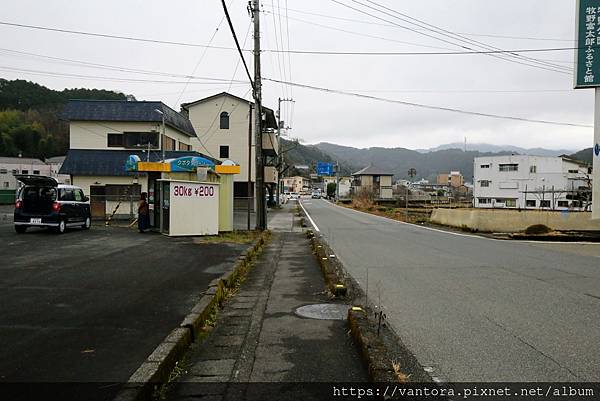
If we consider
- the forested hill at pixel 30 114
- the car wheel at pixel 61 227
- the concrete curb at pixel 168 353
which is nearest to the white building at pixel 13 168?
the forested hill at pixel 30 114

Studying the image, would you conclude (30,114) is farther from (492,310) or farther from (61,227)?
(492,310)

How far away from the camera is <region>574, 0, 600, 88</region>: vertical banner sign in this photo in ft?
73.7

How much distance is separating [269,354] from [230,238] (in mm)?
12906

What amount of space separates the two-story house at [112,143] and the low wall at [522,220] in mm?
17055

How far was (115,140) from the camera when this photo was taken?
33.7 meters

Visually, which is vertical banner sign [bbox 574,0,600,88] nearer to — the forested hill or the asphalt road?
the asphalt road

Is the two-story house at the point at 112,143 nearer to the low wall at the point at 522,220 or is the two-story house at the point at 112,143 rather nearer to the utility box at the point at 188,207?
the utility box at the point at 188,207

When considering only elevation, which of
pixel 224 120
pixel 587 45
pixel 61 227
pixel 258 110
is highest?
pixel 587 45

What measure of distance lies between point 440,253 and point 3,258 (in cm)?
1161

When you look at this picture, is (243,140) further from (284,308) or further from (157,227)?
(284,308)

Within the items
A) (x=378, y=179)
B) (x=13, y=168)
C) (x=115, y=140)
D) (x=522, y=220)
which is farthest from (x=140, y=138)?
(x=378, y=179)

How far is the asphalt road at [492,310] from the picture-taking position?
196 inches

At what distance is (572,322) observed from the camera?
260 inches

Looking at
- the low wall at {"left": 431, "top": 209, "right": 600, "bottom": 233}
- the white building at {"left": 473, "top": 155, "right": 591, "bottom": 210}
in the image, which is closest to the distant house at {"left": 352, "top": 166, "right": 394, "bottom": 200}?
the white building at {"left": 473, "top": 155, "right": 591, "bottom": 210}
